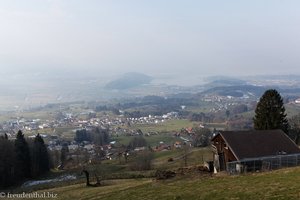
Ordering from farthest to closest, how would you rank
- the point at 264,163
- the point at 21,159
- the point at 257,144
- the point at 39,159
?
the point at 39,159 → the point at 21,159 → the point at 257,144 → the point at 264,163

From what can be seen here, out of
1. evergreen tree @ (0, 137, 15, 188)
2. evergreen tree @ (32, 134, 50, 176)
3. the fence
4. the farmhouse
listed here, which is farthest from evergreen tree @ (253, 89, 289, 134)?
evergreen tree @ (32, 134, 50, 176)

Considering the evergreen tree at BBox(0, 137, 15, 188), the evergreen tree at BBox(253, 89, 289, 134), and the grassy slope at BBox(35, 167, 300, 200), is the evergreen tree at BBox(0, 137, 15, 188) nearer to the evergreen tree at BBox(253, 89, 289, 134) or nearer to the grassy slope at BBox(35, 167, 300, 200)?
the grassy slope at BBox(35, 167, 300, 200)

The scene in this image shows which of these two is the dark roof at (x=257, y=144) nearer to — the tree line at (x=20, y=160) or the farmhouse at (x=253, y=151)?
the farmhouse at (x=253, y=151)

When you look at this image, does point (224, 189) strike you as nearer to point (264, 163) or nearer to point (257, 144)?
point (264, 163)

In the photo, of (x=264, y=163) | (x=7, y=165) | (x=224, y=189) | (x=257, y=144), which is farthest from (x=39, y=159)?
(x=224, y=189)

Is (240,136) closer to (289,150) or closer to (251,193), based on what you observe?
(289,150)
